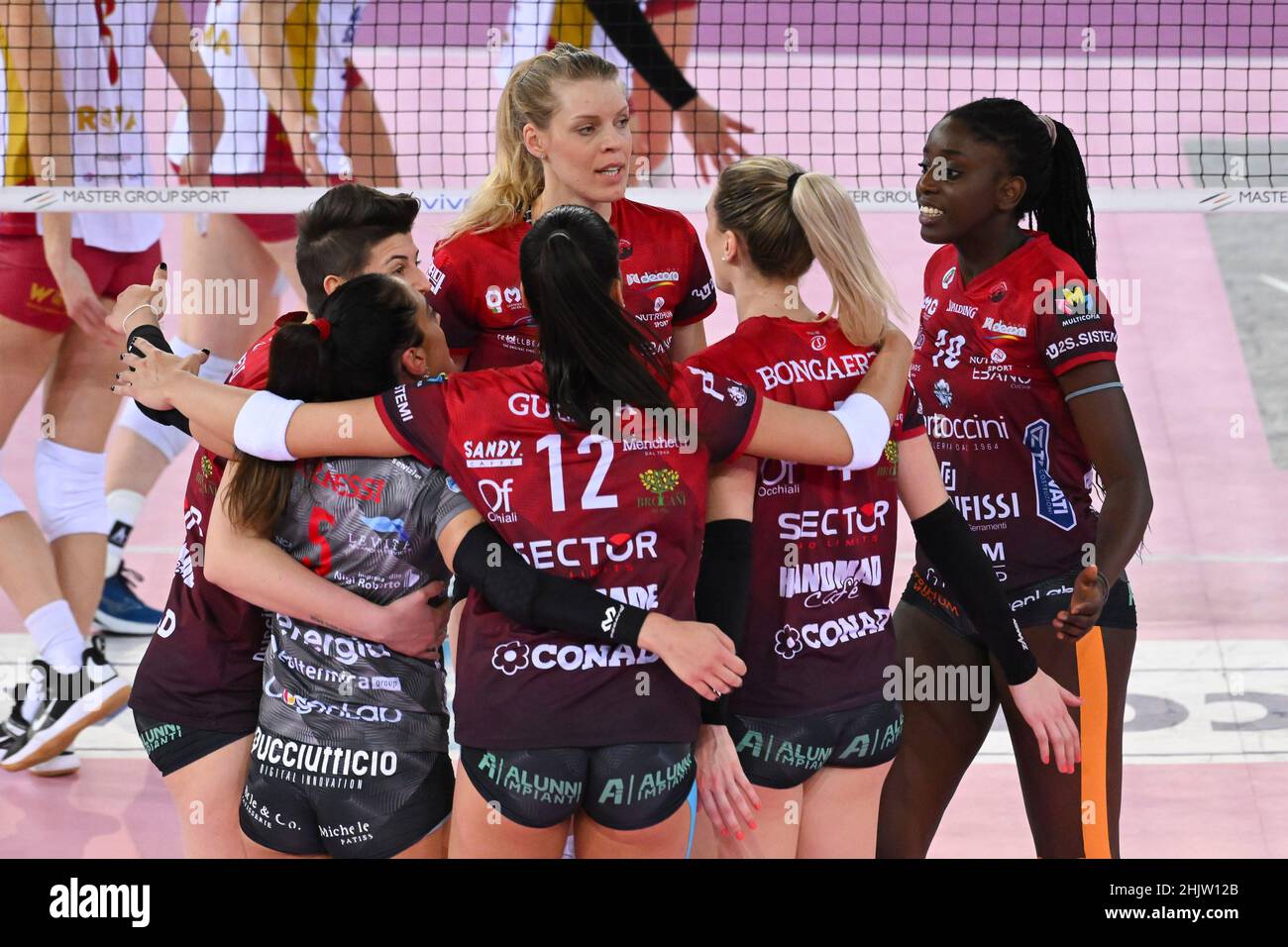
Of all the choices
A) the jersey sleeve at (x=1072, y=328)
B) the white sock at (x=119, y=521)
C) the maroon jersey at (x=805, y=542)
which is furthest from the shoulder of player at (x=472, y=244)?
the white sock at (x=119, y=521)

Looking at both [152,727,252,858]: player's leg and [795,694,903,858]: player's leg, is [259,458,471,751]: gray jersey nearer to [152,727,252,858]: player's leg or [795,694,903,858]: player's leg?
[152,727,252,858]: player's leg

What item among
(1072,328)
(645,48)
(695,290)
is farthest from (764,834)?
(645,48)

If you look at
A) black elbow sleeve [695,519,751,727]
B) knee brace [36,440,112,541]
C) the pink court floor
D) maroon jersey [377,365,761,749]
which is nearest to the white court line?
the pink court floor

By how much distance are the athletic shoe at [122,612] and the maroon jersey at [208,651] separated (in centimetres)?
324

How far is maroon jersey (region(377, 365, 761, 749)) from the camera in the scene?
3135 mm

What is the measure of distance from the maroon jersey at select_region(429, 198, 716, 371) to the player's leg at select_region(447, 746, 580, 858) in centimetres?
135

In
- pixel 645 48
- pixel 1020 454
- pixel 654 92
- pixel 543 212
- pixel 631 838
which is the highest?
pixel 645 48

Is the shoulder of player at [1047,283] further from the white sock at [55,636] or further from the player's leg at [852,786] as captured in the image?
the white sock at [55,636]

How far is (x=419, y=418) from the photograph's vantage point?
10.4ft

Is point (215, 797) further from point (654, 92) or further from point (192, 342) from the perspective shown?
point (654, 92)

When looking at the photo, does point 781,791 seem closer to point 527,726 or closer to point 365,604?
point 527,726

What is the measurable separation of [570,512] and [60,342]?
3.66 m
